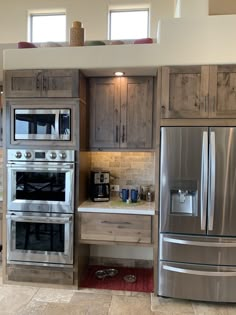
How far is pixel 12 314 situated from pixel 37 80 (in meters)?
2.37

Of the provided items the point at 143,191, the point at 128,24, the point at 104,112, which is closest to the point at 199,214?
the point at 143,191

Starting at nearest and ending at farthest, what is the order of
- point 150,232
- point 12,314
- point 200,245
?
1. point 12,314
2. point 200,245
3. point 150,232

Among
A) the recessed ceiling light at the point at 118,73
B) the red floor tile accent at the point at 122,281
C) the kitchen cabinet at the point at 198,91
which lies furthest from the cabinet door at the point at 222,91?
the red floor tile accent at the point at 122,281

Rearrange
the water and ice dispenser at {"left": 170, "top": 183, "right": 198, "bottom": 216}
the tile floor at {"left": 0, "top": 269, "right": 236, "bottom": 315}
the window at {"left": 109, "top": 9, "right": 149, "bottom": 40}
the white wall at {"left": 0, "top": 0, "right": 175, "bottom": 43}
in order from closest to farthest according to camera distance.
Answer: the tile floor at {"left": 0, "top": 269, "right": 236, "bottom": 315} → the water and ice dispenser at {"left": 170, "top": 183, "right": 198, "bottom": 216} → the white wall at {"left": 0, "top": 0, "right": 175, "bottom": 43} → the window at {"left": 109, "top": 9, "right": 149, "bottom": 40}

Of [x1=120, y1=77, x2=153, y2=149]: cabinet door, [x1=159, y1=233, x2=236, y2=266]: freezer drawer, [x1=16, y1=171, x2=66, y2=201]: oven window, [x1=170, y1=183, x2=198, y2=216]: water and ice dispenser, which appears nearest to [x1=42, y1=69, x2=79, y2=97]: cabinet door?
[x1=120, y1=77, x2=153, y2=149]: cabinet door

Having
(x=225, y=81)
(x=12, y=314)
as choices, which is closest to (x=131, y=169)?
(x=225, y=81)

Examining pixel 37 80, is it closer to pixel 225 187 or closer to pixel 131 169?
pixel 131 169

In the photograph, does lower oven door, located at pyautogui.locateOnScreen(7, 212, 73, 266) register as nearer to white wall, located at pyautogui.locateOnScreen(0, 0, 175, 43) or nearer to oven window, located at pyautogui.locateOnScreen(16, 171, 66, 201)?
oven window, located at pyautogui.locateOnScreen(16, 171, 66, 201)

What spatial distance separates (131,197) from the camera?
Answer: 3.13 metres

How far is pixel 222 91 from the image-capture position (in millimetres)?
2607

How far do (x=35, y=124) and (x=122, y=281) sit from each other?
2091mm

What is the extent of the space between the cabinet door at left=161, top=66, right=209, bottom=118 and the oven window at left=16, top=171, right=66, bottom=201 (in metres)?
1.34

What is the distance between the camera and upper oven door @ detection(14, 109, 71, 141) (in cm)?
286

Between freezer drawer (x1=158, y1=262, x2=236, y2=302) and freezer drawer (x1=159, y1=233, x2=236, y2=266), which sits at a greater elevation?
freezer drawer (x1=159, y1=233, x2=236, y2=266)
